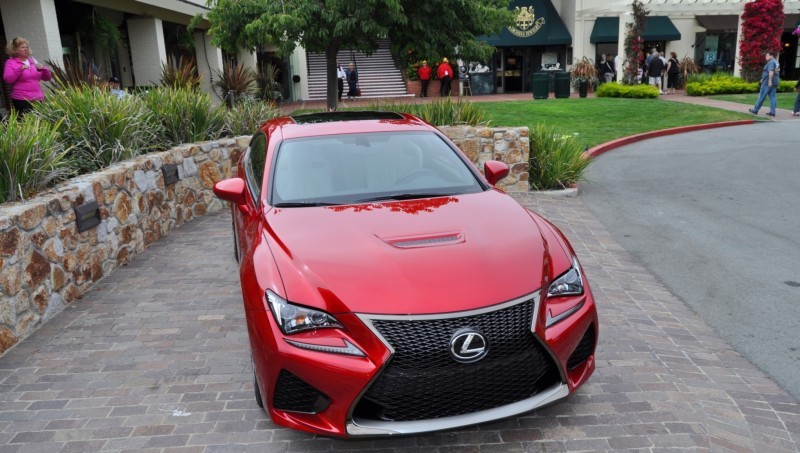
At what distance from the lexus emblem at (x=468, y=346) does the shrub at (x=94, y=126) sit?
534 centimetres

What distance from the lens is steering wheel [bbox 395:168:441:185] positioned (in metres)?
4.66

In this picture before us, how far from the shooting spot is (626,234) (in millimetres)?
7918

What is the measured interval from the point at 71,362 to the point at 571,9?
31375mm

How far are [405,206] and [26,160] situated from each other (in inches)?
139

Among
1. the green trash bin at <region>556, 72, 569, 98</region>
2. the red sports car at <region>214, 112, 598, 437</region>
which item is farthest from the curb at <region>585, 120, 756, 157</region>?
the red sports car at <region>214, 112, 598, 437</region>

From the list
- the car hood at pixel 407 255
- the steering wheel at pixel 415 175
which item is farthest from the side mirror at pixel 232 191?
the steering wheel at pixel 415 175

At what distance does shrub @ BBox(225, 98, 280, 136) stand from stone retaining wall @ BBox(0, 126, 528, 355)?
1.74ft

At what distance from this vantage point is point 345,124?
17.4 feet

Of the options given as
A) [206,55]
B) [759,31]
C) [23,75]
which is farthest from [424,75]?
[23,75]

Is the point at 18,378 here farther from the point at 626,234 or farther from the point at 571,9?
the point at 571,9

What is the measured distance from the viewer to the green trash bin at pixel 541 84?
25.2m

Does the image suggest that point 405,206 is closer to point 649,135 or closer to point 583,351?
point 583,351

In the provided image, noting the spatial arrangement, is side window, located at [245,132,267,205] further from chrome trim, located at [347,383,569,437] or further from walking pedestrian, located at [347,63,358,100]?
walking pedestrian, located at [347,63,358,100]

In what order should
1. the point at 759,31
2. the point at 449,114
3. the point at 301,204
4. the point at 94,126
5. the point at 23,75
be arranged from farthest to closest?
the point at 759,31, the point at 449,114, the point at 23,75, the point at 94,126, the point at 301,204
